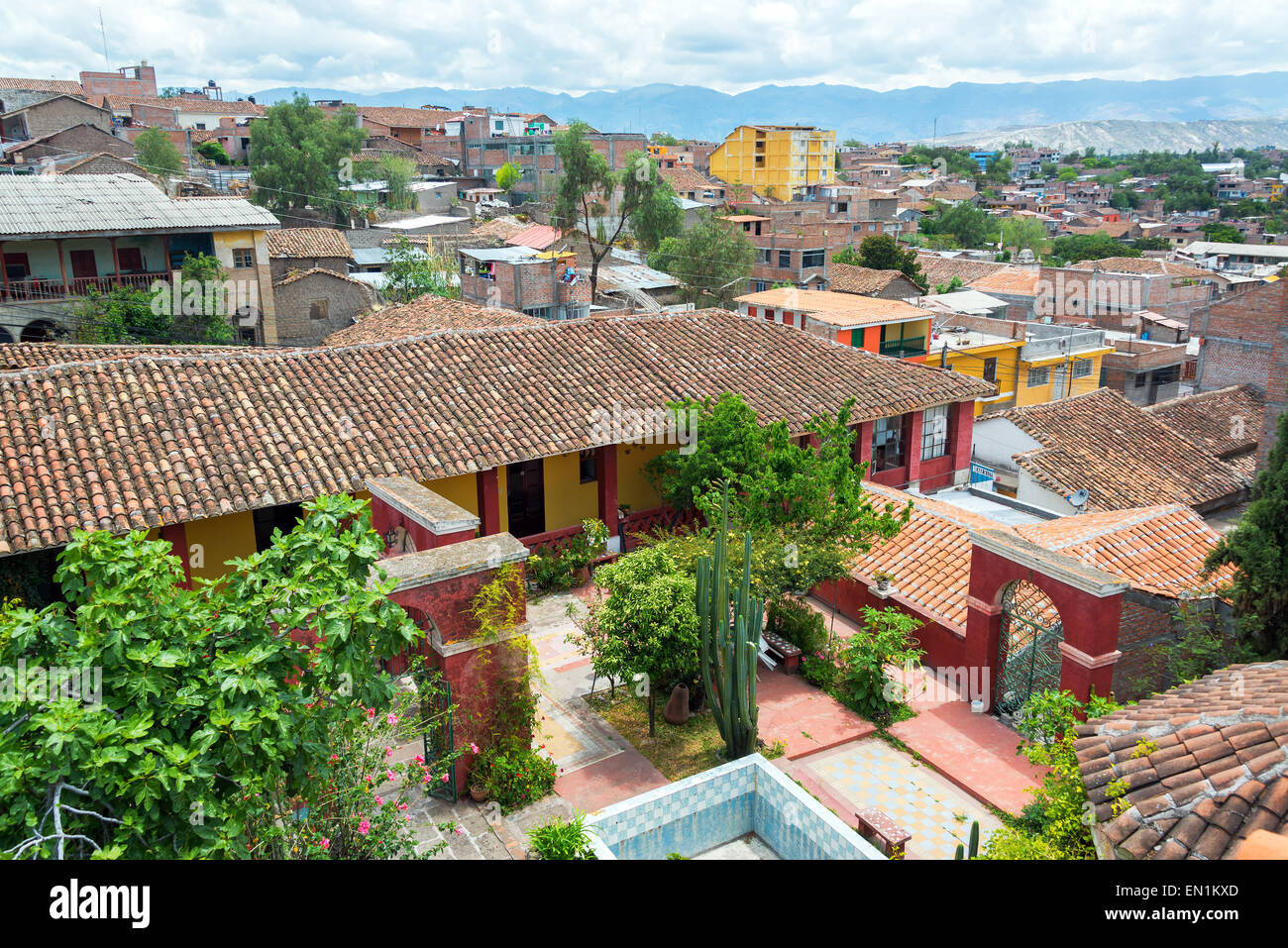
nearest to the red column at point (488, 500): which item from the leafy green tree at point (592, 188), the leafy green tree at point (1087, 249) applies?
the leafy green tree at point (592, 188)

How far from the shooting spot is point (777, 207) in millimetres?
69812

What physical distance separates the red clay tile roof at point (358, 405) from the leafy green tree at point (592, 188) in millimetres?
24035

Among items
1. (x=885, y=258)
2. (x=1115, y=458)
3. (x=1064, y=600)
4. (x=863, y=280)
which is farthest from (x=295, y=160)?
(x=1064, y=600)

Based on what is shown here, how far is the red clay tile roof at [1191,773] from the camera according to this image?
6195 millimetres

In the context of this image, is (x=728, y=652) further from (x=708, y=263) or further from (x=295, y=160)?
(x=295, y=160)

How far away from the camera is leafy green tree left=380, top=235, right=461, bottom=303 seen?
37.9 m

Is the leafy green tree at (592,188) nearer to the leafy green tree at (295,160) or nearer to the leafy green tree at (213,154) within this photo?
the leafy green tree at (295,160)

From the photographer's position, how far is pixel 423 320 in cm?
2767

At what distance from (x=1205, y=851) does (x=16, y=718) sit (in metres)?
7.56

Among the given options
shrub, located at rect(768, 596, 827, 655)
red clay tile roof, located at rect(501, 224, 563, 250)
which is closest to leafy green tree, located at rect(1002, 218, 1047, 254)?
red clay tile roof, located at rect(501, 224, 563, 250)

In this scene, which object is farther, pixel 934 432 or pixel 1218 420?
pixel 1218 420

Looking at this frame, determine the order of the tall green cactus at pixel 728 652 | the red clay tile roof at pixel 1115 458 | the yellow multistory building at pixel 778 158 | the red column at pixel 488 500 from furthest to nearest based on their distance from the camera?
the yellow multistory building at pixel 778 158 < the red clay tile roof at pixel 1115 458 < the red column at pixel 488 500 < the tall green cactus at pixel 728 652

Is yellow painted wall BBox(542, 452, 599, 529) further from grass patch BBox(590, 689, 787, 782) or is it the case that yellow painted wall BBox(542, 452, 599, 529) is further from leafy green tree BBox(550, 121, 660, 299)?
leafy green tree BBox(550, 121, 660, 299)

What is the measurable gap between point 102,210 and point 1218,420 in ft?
121
